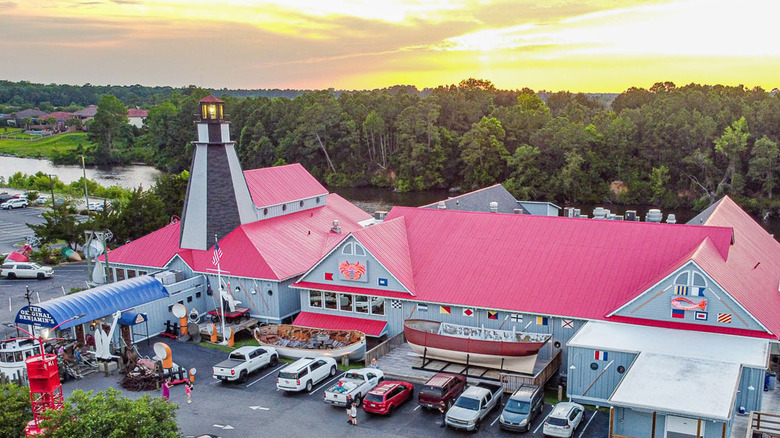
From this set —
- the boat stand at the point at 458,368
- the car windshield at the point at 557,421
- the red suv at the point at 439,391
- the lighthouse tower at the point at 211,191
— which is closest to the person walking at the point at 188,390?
the red suv at the point at 439,391

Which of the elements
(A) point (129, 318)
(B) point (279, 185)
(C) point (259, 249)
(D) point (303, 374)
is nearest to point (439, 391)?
(D) point (303, 374)

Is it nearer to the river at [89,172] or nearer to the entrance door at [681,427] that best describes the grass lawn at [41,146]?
the river at [89,172]

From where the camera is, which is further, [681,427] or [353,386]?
[353,386]

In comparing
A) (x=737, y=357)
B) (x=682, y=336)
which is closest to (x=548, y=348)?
(x=682, y=336)

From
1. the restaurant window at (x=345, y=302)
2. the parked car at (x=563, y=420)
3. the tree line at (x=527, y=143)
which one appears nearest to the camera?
the parked car at (x=563, y=420)

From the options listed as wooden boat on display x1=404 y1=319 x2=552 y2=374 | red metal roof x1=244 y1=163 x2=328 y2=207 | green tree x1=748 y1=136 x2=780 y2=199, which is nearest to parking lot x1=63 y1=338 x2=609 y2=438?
wooden boat on display x1=404 y1=319 x2=552 y2=374

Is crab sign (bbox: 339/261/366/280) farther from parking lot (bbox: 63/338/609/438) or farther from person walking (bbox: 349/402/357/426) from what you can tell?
person walking (bbox: 349/402/357/426)

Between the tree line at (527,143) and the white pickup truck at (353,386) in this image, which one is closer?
the white pickup truck at (353,386)

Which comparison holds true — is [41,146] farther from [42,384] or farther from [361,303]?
[42,384]
